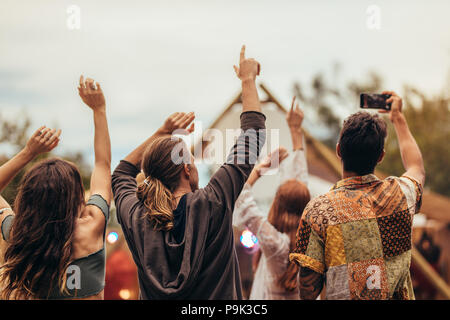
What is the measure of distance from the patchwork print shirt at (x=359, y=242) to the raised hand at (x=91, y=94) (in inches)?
48.1

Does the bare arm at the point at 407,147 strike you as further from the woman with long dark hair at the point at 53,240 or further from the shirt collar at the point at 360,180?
the woman with long dark hair at the point at 53,240

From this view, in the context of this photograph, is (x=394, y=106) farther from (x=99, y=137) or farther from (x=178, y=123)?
(x=99, y=137)

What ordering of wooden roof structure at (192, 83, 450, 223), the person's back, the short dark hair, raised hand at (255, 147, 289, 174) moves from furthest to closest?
wooden roof structure at (192, 83, 450, 223) < raised hand at (255, 147, 289, 174) < the short dark hair < the person's back

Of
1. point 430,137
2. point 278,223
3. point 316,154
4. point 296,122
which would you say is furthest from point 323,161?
point 430,137

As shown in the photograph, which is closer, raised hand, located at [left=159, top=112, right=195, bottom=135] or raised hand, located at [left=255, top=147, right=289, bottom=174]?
raised hand, located at [left=159, top=112, right=195, bottom=135]

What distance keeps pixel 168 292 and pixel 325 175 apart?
447cm

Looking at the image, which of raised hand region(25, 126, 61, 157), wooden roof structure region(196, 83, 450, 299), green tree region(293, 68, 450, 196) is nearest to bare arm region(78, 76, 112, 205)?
raised hand region(25, 126, 61, 157)

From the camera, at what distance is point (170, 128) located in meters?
2.43

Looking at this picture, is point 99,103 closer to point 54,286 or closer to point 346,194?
point 54,286

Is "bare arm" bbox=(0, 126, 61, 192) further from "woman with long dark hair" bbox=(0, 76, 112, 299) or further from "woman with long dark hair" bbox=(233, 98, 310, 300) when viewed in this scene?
"woman with long dark hair" bbox=(233, 98, 310, 300)

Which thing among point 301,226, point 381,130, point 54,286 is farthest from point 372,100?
point 54,286

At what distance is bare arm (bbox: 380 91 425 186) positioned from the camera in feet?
7.55

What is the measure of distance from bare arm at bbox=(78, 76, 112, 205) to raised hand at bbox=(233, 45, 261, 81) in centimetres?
75

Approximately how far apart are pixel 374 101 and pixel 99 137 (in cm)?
151
